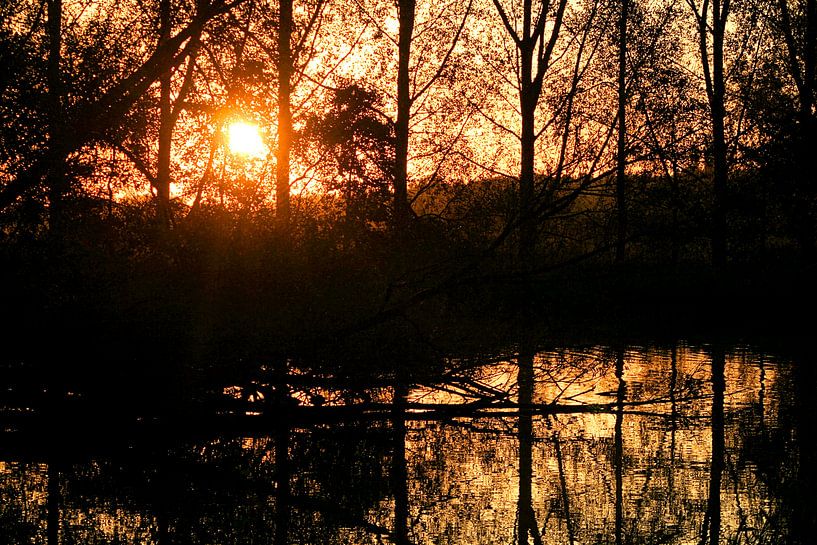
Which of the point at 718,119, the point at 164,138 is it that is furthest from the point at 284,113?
the point at 718,119

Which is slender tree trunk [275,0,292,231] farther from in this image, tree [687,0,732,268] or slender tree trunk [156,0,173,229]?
tree [687,0,732,268]

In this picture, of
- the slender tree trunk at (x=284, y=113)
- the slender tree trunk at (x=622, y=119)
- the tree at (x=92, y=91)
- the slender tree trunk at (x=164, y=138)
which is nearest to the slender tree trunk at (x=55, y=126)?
the tree at (x=92, y=91)

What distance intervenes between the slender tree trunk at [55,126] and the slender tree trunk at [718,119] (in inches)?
727

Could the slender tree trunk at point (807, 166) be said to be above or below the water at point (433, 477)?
above

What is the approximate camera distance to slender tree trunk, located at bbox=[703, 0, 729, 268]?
87.1 ft

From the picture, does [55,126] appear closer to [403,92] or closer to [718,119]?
[403,92]

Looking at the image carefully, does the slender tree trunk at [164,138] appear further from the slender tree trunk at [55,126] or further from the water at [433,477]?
the water at [433,477]

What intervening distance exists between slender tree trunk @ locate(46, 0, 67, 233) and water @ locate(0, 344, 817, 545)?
2955 millimetres

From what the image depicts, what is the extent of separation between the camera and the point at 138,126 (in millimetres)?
15367

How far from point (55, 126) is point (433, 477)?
555 cm

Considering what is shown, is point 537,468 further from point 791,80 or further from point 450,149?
point 791,80

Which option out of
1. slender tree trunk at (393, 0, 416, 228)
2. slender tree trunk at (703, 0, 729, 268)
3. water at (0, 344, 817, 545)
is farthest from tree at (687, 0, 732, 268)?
water at (0, 344, 817, 545)

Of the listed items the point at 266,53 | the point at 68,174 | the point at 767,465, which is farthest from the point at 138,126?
the point at 767,465

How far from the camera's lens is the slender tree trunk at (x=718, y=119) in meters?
26.5
